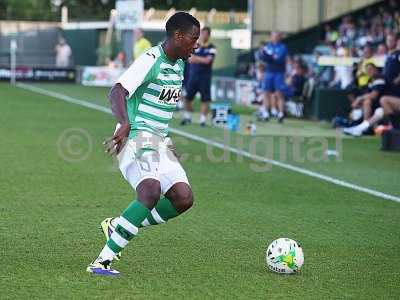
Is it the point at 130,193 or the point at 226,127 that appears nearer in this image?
the point at 130,193

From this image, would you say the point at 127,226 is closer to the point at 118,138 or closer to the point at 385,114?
the point at 118,138

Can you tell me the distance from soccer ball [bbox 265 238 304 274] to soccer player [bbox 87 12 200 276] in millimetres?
726

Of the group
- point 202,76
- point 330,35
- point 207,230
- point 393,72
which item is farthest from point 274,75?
point 207,230

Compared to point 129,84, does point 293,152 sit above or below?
below

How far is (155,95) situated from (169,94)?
4.2 inches

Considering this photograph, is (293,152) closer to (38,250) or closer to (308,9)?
(38,250)

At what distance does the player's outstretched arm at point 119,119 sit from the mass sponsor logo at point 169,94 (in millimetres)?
344

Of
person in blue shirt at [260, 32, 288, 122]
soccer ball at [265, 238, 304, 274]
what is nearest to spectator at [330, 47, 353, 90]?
person in blue shirt at [260, 32, 288, 122]

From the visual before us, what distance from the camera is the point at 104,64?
44000mm

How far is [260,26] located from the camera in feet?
106

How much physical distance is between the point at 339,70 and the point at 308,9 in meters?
7.89

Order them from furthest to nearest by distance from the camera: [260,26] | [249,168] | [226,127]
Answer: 1. [260,26]
2. [226,127]
3. [249,168]

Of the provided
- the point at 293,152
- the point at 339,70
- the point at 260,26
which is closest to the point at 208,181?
the point at 293,152

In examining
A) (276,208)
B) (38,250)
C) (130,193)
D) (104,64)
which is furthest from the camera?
(104,64)
